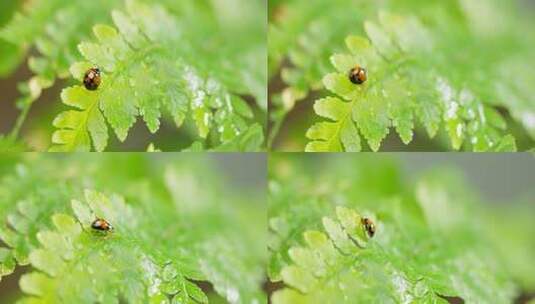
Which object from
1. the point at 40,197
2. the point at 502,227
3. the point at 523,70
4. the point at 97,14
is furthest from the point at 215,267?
the point at 502,227

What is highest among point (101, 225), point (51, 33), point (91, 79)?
point (51, 33)

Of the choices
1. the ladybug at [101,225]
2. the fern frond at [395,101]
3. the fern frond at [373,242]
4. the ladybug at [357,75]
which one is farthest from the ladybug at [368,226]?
the ladybug at [101,225]

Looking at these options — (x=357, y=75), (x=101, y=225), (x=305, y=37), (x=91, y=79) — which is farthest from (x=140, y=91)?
(x=305, y=37)

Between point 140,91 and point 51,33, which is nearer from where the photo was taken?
point 140,91

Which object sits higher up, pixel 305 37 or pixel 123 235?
pixel 305 37

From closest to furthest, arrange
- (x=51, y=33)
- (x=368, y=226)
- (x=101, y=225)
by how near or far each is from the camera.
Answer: (x=101, y=225), (x=368, y=226), (x=51, y=33)

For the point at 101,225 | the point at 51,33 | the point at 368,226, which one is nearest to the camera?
the point at 101,225

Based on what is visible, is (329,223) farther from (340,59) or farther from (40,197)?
(40,197)

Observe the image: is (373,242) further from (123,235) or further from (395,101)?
(123,235)
